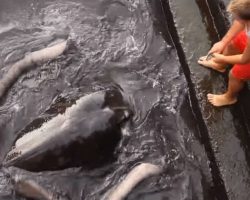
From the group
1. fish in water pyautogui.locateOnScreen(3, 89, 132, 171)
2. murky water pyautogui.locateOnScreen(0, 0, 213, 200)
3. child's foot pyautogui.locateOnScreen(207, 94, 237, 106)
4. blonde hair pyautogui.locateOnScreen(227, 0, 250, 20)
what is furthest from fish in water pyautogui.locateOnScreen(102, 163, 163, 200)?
blonde hair pyautogui.locateOnScreen(227, 0, 250, 20)

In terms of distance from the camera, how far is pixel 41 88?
15.3 ft

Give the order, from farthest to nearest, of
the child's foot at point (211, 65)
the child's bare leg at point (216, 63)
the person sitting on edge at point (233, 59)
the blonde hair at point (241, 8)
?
the child's foot at point (211, 65) < the child's bare leg at point (216, 63) < the person sitting on edge at point (233, 59) < the blonde hair at point (241, 8)

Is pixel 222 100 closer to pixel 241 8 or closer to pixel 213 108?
pixel 213 108

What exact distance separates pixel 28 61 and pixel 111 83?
2.73 ft

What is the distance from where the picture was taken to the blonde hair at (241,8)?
3508 millimetres

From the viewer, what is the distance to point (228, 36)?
13.7 ft

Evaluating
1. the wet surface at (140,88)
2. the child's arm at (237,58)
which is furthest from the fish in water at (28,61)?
the child's arm at (237,58)

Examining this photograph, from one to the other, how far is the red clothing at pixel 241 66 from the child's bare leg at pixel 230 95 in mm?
60

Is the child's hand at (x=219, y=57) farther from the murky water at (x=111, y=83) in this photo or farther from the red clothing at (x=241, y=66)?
the murky water at (x=111, y=83)

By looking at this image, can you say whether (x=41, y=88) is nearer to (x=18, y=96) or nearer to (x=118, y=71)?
(x=18, y=96)

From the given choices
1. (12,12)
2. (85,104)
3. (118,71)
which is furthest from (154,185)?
(12,12)

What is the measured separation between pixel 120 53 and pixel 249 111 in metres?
1.42

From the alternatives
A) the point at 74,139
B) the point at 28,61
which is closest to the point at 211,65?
the point at 74,139

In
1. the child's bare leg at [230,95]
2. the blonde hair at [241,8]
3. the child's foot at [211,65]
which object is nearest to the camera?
the blonde hair at [241,8]
